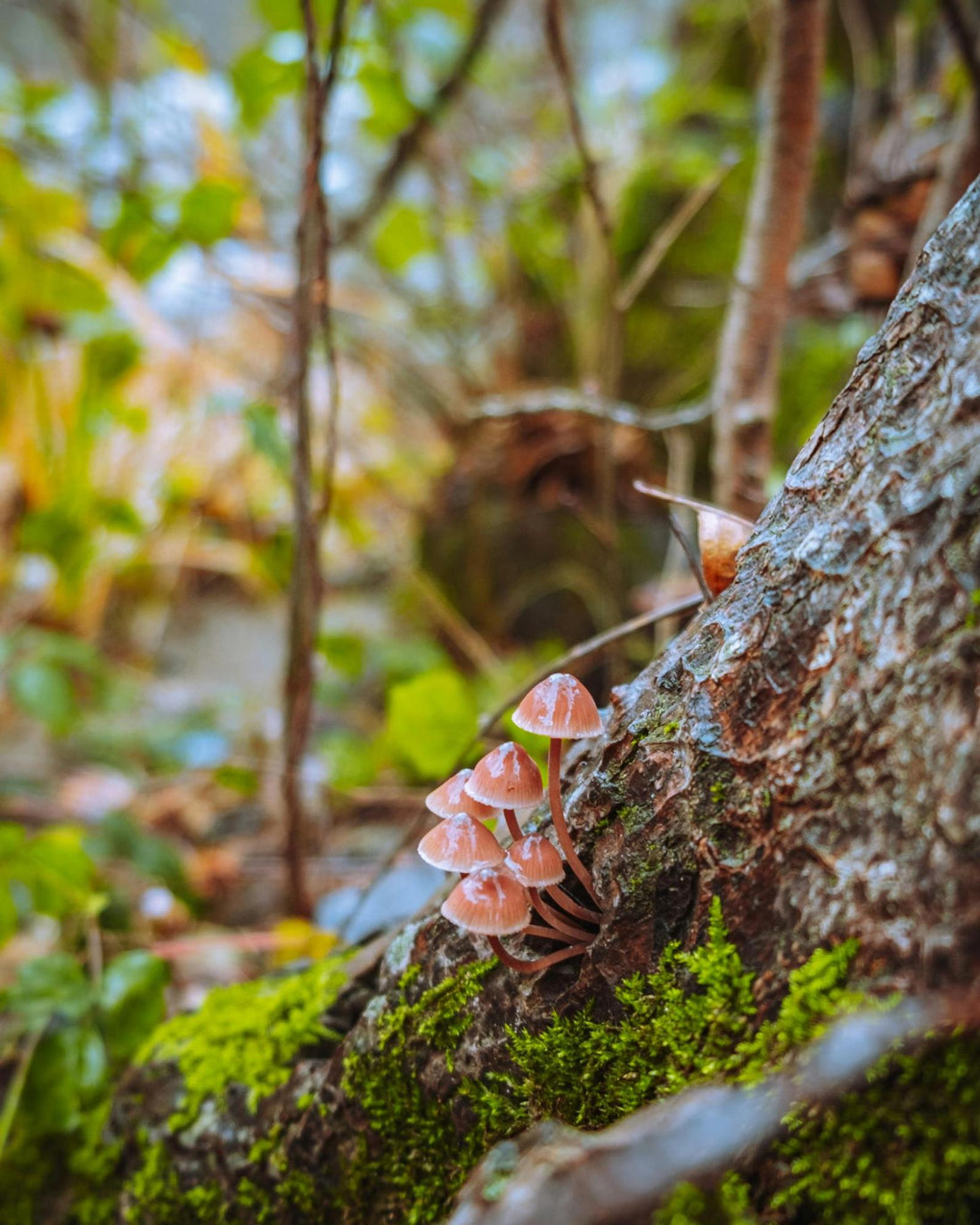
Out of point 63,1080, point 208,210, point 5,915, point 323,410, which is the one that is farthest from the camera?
point 323,410

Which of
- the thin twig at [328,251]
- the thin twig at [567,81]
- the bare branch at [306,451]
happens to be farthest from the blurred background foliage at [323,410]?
the thin twig at [567,81]

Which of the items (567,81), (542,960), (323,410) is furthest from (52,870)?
(323,410)

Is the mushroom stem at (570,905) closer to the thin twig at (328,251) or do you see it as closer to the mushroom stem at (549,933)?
the mushroom stem at (549,933)

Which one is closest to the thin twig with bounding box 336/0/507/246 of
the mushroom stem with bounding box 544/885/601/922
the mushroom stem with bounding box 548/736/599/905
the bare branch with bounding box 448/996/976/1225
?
the mushroom stem with bounding box 548/736/599/905

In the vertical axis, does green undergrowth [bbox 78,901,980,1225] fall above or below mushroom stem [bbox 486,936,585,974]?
below

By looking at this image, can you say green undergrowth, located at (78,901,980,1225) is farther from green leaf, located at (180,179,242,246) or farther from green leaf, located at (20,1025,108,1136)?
green leaf, located at (180,179,242,246)

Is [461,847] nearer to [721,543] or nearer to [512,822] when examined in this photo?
[512,822]
